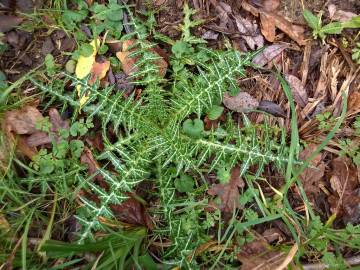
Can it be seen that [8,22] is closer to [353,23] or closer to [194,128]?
[194,128]

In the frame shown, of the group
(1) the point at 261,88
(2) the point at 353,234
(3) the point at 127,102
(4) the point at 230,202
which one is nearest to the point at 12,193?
(3) the point at 127,102

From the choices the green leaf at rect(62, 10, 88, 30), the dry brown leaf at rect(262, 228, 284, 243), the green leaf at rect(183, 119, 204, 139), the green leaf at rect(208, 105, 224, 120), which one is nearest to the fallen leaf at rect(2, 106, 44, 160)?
the green leaf at rect(62, 10, 88, 30)

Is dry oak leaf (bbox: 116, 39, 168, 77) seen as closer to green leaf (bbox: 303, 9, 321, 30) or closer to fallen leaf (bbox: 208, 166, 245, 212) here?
fallen leaf (bbox: 208, 166, 245, 212)

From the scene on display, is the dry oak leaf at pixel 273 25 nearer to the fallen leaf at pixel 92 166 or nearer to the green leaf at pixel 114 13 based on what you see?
the green leaf at pixel 114 13

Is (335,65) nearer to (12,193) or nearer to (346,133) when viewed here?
(346,133)

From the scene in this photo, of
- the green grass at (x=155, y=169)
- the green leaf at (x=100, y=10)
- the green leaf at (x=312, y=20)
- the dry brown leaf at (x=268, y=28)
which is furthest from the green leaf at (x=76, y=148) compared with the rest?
the green leaf at (x=312, y=20)

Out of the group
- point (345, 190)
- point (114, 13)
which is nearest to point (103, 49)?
point (114, 13)
